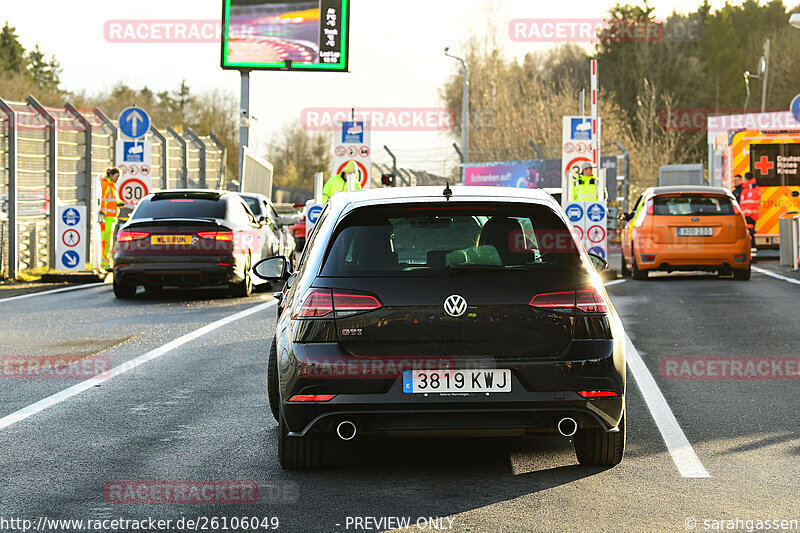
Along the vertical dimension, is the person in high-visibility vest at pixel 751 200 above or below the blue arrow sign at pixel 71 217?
above

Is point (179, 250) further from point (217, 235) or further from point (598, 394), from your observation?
point (598, 394)

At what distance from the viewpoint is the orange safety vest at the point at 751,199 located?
2950 cm

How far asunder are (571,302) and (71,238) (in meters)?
16.5

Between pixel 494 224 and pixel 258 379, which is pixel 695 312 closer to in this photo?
pixel 258 379

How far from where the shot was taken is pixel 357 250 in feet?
21.2

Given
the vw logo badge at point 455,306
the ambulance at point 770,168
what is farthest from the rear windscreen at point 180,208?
the ambulance at point 770,168

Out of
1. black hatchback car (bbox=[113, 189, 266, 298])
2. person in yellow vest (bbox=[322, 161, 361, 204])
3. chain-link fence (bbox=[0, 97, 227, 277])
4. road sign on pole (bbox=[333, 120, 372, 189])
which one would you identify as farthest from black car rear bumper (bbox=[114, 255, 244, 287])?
road sign on pole (bbox=[333, 120, 372, 189])

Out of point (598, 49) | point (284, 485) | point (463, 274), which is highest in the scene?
point (598, 49)

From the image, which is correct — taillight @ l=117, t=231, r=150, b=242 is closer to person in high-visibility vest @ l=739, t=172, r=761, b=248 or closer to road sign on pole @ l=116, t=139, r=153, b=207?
road sign on pole @ l=116, t=139, r=153, b=207

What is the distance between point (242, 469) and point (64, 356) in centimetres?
518

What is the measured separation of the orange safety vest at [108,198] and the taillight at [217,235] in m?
5.39

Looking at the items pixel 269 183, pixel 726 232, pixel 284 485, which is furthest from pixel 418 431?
pixel 269 183

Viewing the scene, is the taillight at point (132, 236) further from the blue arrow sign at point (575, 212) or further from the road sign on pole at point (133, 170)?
the blue arrow sign at point (575, 212)

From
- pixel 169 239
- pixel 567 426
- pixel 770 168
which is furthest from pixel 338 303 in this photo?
pixel 770 168
